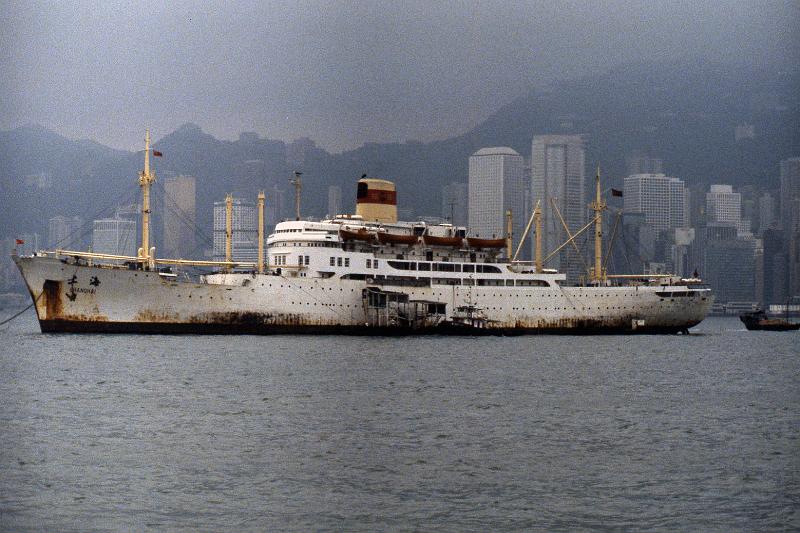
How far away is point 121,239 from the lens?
434 feet

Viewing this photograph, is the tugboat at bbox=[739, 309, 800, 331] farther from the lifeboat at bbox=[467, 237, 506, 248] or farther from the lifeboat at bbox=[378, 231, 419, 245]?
Answer: the lifeboat at bbox=[378, 231, 419, 245]

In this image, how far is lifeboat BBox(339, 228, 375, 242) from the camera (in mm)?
64938

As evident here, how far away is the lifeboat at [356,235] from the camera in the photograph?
64.9m

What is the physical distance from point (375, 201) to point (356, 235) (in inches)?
309

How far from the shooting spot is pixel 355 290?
64.4 meters

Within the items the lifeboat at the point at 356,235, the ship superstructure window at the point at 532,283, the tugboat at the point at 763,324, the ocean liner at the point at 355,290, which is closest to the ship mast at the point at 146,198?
the ocean liner at the point at 355,290

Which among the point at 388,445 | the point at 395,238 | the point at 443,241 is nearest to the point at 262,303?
the point at 395,238

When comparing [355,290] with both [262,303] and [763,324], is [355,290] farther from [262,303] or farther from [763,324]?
[763,324]

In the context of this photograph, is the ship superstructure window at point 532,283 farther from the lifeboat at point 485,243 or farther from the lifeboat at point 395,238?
the lifeboat at point 395,238

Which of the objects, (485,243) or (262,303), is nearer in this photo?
(262,303)

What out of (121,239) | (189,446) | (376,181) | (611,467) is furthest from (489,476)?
(121,239)

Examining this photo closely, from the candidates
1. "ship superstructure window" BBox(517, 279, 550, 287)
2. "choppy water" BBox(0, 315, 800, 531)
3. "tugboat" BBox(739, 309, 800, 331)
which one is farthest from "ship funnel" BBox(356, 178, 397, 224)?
"tugboat" BBox(739, 309, 800, 331)

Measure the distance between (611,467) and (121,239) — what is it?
11560cm

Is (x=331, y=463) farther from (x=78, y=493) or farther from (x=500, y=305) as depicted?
(x=500, y=305)
